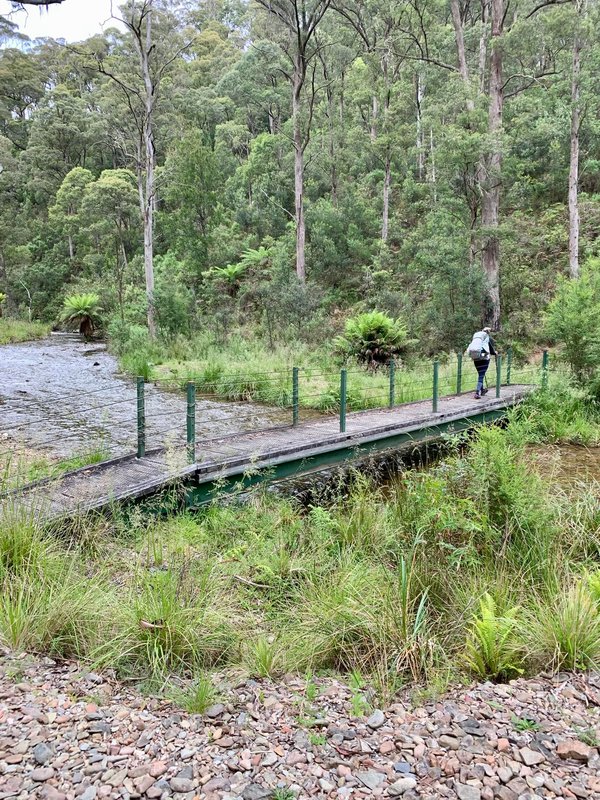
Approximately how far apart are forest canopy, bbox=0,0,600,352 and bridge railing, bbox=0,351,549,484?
15.3 ft

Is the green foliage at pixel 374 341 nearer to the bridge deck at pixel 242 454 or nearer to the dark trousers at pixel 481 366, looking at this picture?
the dark trousers at pixel 481 366

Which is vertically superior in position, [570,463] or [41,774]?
[41,774]

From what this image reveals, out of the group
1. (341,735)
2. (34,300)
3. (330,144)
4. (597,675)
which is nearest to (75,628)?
(341,735)

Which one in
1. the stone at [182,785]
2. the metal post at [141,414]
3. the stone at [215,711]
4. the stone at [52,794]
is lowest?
the stone at [215,711]

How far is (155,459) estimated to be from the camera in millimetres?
6922

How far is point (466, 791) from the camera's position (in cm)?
225

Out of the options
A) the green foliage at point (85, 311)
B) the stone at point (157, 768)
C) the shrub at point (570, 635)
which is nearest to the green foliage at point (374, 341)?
the shrub at point (570, 635)

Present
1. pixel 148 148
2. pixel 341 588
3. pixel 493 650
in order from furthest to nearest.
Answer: pixel 148 148 → pixel 341 588 → pixel 493 650

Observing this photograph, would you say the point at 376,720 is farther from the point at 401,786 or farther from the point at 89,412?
the point at 89,412

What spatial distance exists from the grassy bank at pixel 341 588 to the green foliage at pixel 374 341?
10.3m

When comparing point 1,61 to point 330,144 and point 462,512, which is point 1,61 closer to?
point 330,144

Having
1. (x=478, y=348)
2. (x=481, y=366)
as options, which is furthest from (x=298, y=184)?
(x=478, y=348)

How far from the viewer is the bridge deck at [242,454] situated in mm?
5211

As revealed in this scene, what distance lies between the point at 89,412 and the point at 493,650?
10155 millimetres
